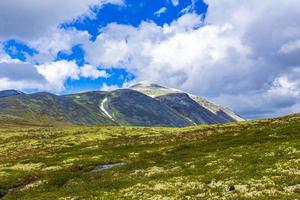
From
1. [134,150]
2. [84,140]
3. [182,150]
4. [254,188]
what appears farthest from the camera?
[84,140]

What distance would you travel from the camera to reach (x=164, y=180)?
1656 inches

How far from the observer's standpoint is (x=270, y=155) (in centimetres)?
4566

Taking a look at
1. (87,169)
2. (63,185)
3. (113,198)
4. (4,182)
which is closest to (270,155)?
(113,198)

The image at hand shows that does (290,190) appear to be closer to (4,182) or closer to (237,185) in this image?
(237,185)

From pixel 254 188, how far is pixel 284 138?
31827 mm

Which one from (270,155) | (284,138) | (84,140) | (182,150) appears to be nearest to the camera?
(270,155)

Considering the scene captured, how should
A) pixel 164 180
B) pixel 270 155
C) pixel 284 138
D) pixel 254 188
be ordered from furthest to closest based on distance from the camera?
pixel 284 138
pixel 270 155
pixel 164 180
pixel 254 188

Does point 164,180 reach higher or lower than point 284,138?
lower

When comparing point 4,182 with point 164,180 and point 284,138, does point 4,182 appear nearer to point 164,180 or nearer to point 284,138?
point 164,180

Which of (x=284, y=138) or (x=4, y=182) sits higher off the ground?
(x=284, y=138)

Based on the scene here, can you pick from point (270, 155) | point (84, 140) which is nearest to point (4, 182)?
point (270, 155)

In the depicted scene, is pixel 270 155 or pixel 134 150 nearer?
pixel 270 155

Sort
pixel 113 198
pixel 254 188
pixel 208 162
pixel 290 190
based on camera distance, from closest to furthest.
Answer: pixel 290 190, pixel 254 188, pixel 113 198, pixel 208 162

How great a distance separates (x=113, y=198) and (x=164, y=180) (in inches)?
319
